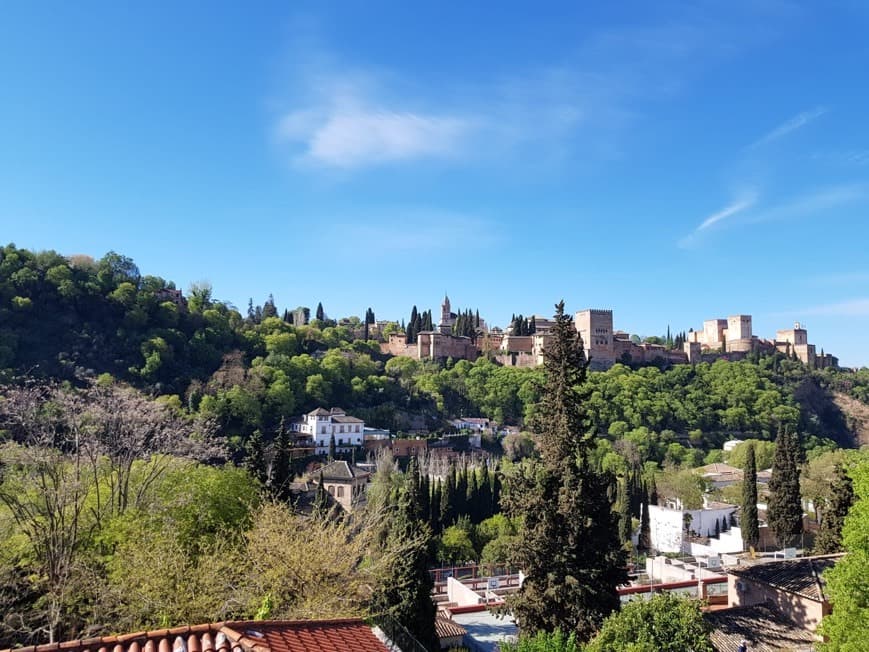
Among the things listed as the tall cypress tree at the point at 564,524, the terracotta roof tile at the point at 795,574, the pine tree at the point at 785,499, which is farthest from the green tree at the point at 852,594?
the pine tree at the point at 785,499

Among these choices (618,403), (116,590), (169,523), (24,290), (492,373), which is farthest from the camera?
(492,373)

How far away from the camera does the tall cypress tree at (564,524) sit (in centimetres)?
1186

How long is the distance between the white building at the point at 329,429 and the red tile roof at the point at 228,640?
150 ft

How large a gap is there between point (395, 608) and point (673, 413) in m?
64.4

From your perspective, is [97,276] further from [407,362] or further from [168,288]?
[407,362]

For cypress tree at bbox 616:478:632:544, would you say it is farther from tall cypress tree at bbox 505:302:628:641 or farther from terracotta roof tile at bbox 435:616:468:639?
tall cypress tree at bbox 505:302:628:641

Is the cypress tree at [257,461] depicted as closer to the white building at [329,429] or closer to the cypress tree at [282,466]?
the cypress tree at [282,466]

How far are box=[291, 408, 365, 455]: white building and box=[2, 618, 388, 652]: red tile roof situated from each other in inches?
1804

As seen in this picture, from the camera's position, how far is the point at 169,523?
11516mm

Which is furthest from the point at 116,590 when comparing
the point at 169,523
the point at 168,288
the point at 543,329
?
the point at 543,329

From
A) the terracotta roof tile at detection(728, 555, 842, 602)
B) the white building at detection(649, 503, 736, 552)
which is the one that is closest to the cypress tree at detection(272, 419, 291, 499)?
the terracotta roof tile at detection(728, 555, 842, 602)

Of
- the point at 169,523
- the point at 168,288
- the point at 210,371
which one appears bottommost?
the point at 169,523

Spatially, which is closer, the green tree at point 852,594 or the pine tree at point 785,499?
the green tree at point 852,594

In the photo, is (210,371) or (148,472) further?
(210,371)
